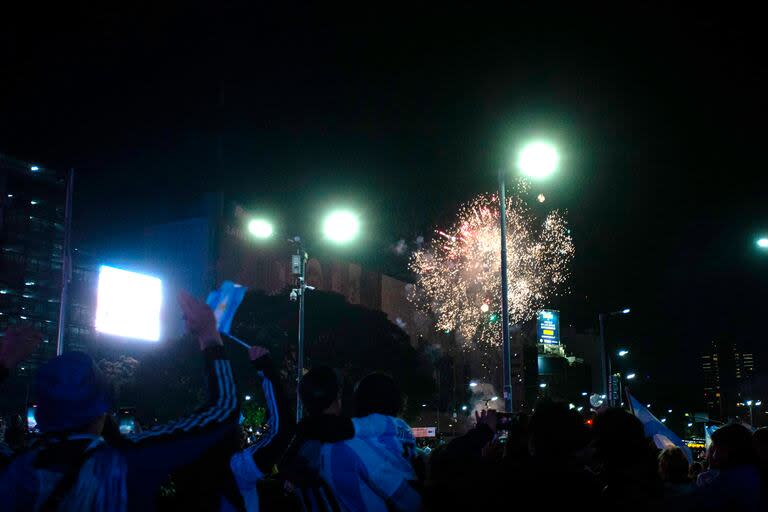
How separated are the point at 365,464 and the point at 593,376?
8111cm

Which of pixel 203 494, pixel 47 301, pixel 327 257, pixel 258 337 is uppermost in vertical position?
pixel 327 257

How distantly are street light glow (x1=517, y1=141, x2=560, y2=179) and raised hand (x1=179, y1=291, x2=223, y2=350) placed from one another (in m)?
14.5

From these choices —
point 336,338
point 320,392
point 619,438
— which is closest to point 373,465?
point 320,392

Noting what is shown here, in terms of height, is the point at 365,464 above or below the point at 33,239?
below

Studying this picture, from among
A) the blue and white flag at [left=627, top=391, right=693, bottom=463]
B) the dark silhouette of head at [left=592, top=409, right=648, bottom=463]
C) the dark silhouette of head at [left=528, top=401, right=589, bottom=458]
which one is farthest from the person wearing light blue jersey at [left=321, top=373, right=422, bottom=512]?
the blue and white flag at [left=627, top=391, right=693, bottom=463]

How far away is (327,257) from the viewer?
64188mm

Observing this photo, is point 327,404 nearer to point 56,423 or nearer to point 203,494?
point 203,494

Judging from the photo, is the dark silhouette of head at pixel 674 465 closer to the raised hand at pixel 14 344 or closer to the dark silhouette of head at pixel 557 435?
the dark silhouette of head at pixel 557 435

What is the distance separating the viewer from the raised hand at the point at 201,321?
2932 millimetres

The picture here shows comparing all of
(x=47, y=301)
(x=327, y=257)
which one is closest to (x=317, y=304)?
(x=327, y=257)

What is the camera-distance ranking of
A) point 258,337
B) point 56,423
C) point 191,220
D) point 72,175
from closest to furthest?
1. point 56,423
2. point 72,175
3. point 258,337
4. point 191,220

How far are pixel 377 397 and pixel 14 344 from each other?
6.13ft

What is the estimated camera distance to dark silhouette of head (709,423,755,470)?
15.0 ft

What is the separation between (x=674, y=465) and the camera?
18.4 feet
